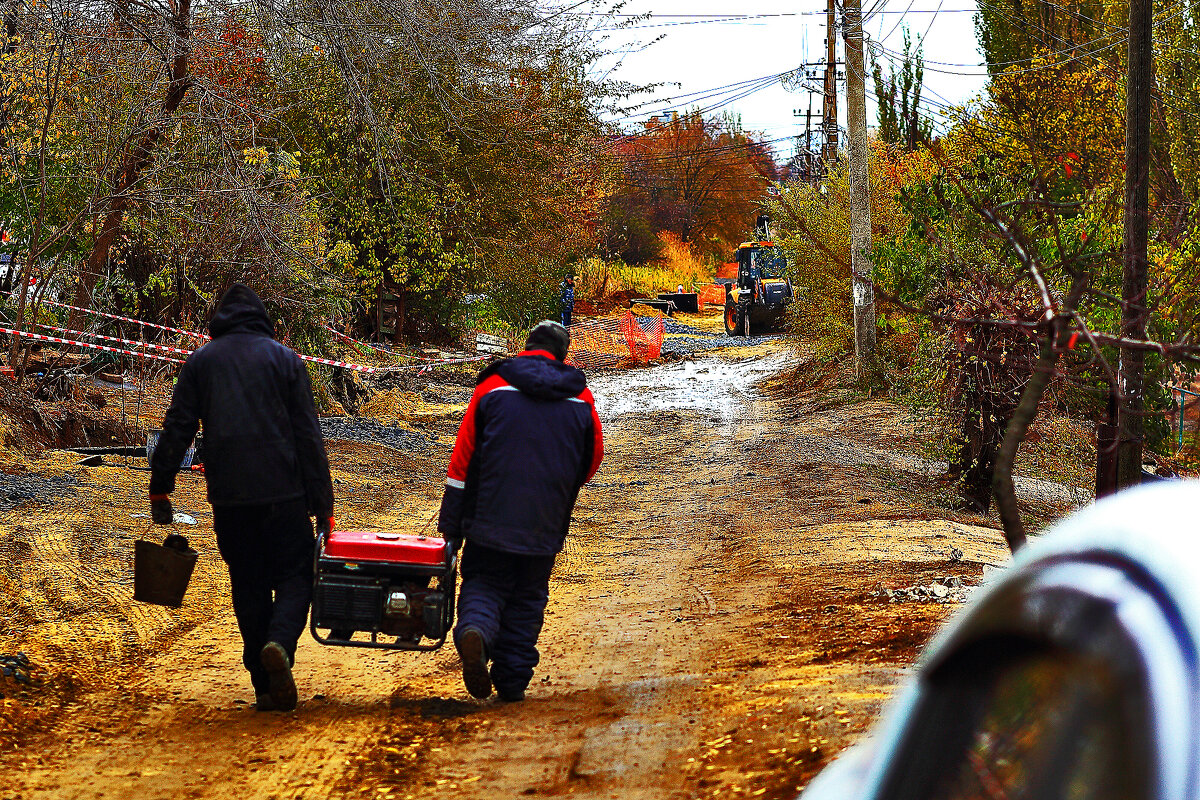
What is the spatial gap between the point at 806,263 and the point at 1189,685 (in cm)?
2510

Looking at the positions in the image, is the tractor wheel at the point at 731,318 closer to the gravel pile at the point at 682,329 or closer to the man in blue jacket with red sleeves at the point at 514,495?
the gravel pile at the point at 682,329

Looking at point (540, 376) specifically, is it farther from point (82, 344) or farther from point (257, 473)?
point (82, 344)

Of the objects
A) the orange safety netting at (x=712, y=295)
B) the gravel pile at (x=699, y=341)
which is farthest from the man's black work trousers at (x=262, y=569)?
the orange safety netting at (x=712, y=295)

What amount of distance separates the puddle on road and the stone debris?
13.6m

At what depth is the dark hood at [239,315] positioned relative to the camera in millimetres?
5941

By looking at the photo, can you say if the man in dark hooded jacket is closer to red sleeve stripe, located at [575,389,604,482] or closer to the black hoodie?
the black hoodie

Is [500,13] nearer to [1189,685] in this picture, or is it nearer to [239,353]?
[239,353]

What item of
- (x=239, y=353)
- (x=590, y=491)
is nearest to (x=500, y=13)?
(x=590, y=491)

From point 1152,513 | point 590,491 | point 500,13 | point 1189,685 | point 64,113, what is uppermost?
point 500,13

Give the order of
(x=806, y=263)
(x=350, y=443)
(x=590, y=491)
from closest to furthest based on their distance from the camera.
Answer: (x=590, y=491) → (x=350, y=443) → (x=806, y=263)

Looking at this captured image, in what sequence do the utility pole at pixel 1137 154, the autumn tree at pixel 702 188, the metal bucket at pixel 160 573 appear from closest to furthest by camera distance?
the metal bucket at pixel 160 573, the utility pole at pixel 1137 154, the autumn tree at pixel 702 188

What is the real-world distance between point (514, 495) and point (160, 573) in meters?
1.74

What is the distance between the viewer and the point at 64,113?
1194 centimetres

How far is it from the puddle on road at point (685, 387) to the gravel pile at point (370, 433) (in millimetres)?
4588
